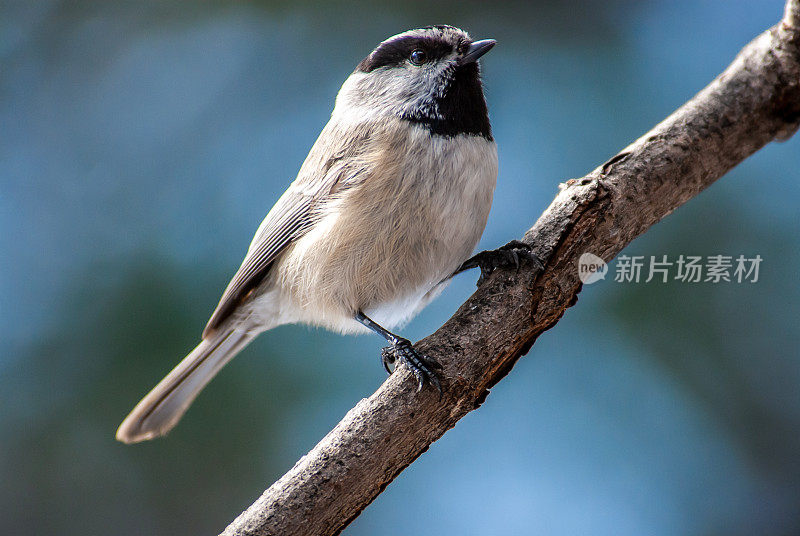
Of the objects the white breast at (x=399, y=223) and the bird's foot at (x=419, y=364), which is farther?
the white breast at (x=399, y=223)

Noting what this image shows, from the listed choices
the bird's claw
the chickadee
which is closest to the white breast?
the chickadee

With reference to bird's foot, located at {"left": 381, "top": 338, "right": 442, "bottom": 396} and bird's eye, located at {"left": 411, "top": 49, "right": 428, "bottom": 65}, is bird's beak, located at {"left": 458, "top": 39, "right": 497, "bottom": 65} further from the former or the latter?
bird's foot, located at {"left": 381, "top": 338, "right": 442, "bottom": 396}

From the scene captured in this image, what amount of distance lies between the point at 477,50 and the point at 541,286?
76 cm

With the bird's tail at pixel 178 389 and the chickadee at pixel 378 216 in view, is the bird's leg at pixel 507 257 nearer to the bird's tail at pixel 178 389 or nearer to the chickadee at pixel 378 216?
the chickadee at pixel 378 216

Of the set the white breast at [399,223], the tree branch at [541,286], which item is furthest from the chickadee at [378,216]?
the tree branch at [541,286]

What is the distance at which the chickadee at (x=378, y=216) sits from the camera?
66.2 inches

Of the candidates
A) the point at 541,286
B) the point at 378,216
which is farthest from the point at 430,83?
the point at 541,286

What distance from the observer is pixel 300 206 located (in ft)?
6.38

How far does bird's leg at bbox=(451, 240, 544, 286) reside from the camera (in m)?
1.54

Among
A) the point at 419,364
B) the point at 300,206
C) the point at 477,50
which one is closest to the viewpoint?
the point at 419,364

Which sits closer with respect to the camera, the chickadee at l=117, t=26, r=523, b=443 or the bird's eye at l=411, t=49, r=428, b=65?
the chickadee at l=117, t=26, r=523, b=443

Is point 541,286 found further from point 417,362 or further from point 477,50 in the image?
point 477,50

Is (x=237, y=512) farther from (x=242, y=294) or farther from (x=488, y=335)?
(x=488, y=335)

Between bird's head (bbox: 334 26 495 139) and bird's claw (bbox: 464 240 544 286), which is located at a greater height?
bird's head (bbox: 334 26 495 139)
